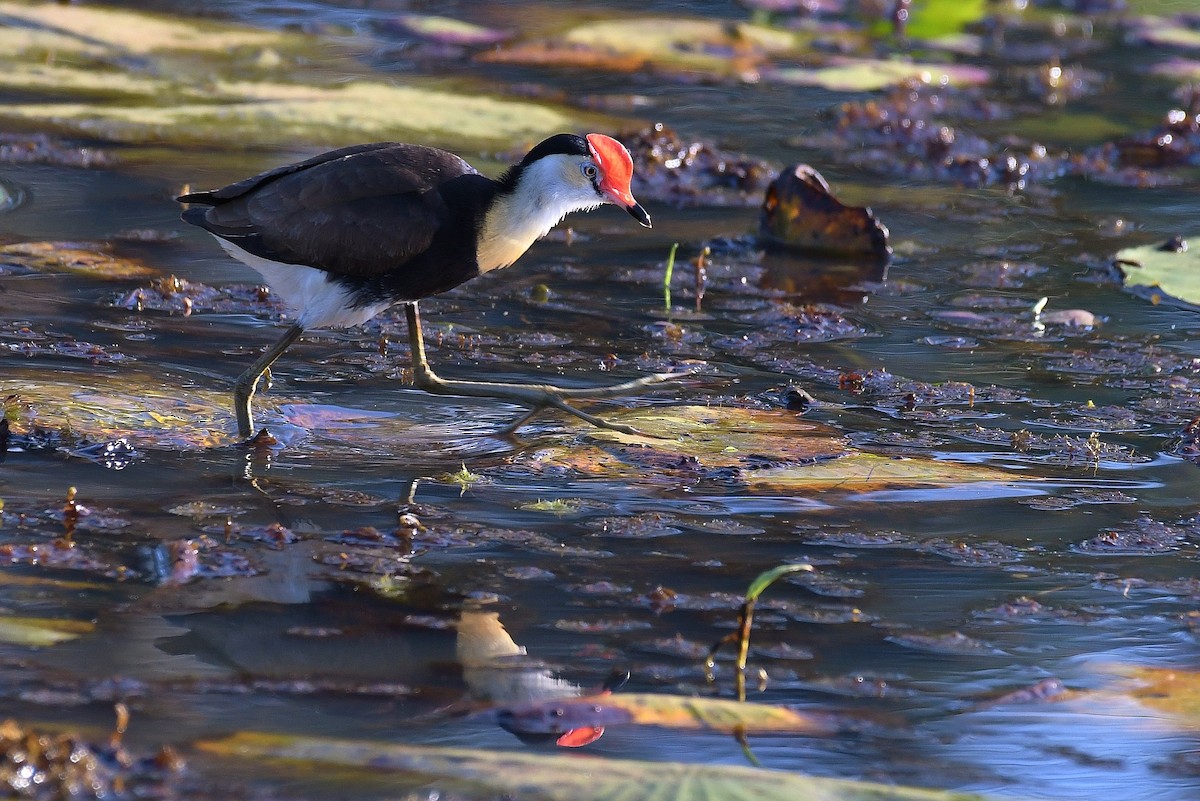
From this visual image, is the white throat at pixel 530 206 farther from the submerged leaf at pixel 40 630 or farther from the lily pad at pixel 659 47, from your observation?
the lily pad at pixel 659 47

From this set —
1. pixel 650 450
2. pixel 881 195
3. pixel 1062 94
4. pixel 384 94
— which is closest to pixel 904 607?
pixel 650 450

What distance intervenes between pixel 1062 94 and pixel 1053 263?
3681 mm

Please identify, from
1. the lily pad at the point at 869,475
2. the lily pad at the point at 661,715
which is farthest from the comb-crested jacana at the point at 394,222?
the lily pad at the point at 661,715

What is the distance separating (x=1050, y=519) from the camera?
163 inches

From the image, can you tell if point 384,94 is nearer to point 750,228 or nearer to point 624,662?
point 750,228

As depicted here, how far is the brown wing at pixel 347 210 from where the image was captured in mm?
4598

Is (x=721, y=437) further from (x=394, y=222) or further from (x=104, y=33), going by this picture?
(x=104, y=33)

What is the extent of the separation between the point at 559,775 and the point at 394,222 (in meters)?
2.25

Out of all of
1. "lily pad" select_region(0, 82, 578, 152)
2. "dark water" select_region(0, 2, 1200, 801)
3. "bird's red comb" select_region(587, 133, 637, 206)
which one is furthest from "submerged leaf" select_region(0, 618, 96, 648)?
"lily pad" select_region(0, 82, 578, 152)

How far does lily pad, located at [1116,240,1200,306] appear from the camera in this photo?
6017mm

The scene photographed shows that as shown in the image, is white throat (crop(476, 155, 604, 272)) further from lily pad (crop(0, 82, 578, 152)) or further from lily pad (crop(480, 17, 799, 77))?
lily pad (crop(480, 17, 799, 77))

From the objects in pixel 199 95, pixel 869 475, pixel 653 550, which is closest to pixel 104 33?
pixel 199 95

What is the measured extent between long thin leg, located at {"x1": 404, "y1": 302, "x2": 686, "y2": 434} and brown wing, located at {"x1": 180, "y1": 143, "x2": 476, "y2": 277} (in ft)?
1.08

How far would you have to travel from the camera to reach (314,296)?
4.76m
